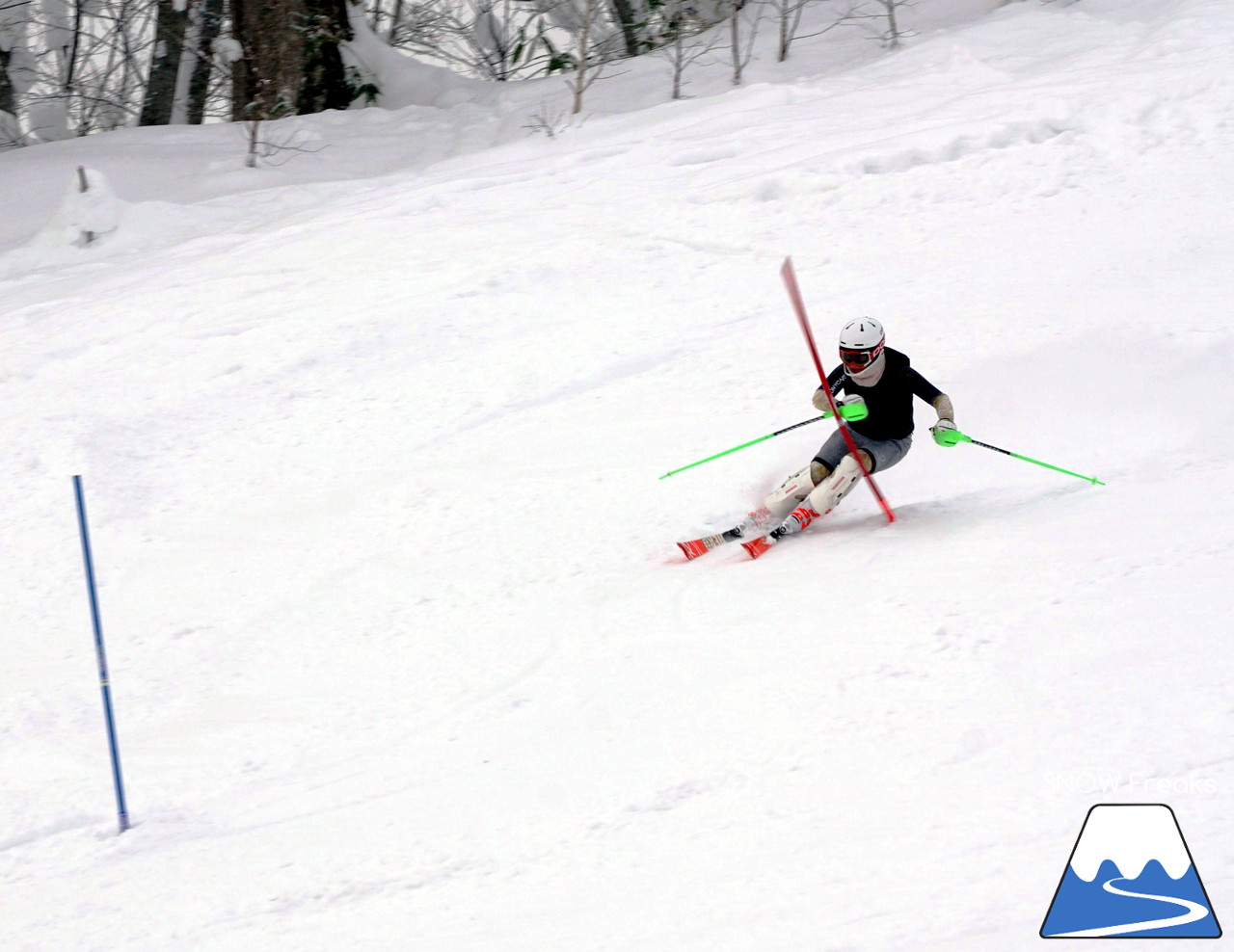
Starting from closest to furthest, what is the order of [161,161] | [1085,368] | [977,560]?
1. [977,560]
2. [1085,368]
3. [161,161]

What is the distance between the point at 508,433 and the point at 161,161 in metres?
8.06

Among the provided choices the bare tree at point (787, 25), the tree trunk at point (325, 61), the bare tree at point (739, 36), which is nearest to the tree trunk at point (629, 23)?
the bare tree at point (739, 36)

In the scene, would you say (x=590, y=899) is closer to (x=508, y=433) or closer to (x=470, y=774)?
(x=470, y=774)

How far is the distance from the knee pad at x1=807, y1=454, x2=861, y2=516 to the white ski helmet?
0.55 m

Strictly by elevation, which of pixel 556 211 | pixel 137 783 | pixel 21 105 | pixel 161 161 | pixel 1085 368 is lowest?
pixel 137 783

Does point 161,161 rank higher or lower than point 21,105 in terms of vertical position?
lower

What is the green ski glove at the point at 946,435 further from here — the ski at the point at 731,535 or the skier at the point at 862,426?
the ski at the point at 731,535

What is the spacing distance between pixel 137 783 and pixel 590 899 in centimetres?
218

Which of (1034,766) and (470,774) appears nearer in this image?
(1034,766)

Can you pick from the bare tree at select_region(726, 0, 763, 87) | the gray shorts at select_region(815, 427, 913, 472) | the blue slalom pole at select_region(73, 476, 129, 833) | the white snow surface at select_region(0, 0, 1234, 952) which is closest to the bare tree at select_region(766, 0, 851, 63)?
the bare tree at select_region(726, 0, 763, 87)

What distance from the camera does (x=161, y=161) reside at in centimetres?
1269

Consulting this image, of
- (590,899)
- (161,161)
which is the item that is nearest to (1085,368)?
(590,899)

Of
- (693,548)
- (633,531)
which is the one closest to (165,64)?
(633,531)

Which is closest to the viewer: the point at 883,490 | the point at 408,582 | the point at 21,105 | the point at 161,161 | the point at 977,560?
the point at 977,560
